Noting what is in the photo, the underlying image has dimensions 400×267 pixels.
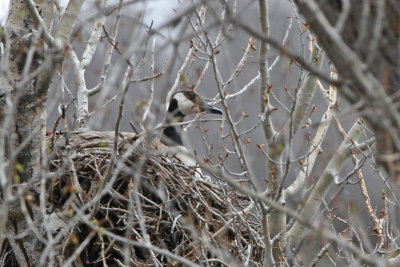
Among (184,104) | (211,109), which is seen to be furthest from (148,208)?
(184,104)

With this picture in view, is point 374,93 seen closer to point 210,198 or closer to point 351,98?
point 351,98

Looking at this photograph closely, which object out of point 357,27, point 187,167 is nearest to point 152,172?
→ point 187,167

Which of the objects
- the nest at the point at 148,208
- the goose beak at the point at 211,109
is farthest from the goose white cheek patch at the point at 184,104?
the nest at the point at 148,208

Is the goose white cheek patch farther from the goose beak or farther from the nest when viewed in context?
the nest

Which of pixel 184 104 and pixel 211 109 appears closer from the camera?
pixel 211 109

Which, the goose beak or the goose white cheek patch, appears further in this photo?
the goose white cheek patch

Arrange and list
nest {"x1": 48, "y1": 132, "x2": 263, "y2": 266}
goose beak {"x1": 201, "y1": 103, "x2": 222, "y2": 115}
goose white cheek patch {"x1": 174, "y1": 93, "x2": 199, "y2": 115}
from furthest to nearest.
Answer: goose white cheek patch {"x1": 174, "y1": 93, "x2": 199, "y2": 115} < goose beak {"x1": 201, "y1": 103, "x2": 222, "y2": 115} < nest {"x1": 48, "y1": 132, "x2": 263, "y2": 266}

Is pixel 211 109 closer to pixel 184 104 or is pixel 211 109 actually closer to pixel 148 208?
pixel 184 104

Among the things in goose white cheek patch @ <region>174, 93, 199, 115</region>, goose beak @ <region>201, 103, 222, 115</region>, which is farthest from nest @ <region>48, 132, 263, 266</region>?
goose white cheek patch @ <region>174, 93, 199, 115</region>

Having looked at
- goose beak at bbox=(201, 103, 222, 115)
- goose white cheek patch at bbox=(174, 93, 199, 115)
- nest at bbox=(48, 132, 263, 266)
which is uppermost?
goose white cheek patch at bbox=(174, 93, 199, 115)

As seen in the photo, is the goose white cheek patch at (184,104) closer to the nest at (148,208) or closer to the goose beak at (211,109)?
the goose beak at (211,109)

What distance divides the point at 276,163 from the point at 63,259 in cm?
182

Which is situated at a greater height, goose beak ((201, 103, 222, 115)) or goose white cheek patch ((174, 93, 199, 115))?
goose white cheek patch ((174, 93, 199, 115))

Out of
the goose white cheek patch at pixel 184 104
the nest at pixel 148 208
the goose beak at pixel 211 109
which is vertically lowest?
the nest at pixel 148 208
